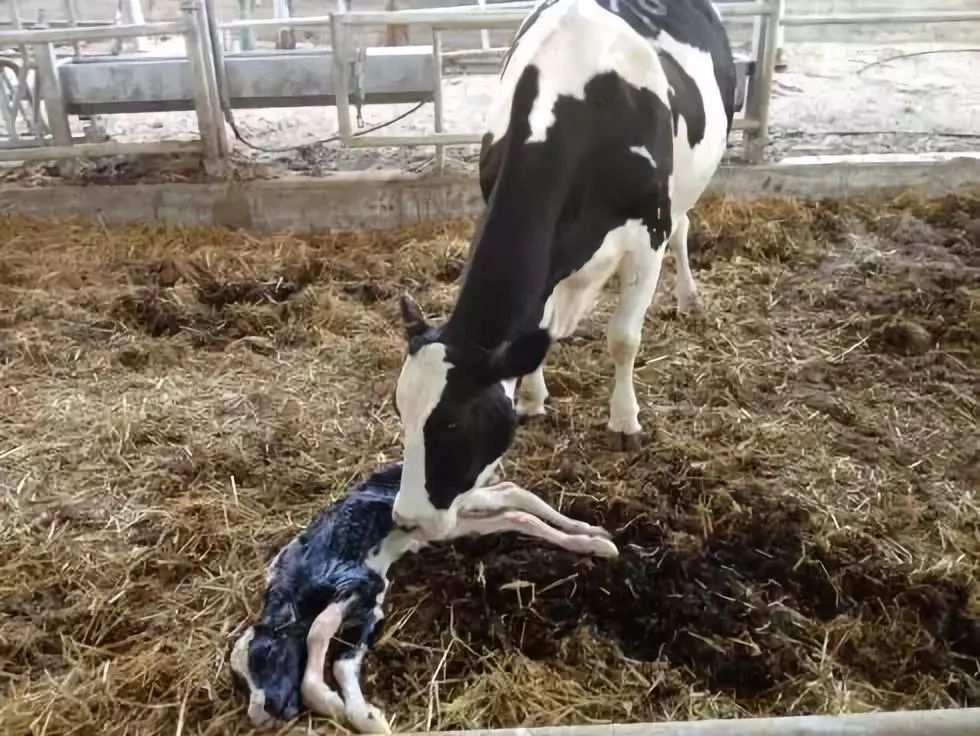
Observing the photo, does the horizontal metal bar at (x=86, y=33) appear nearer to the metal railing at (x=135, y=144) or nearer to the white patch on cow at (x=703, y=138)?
the metal railing at (x=135, y=144)

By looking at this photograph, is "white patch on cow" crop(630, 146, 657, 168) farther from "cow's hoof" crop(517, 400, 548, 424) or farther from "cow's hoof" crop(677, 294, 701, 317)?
"cow's hoof" crop(677, 294, 701, 317)

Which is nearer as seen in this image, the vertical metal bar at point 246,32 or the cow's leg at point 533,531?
the cow's leg at point 533,531

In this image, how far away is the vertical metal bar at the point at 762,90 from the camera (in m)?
5.23

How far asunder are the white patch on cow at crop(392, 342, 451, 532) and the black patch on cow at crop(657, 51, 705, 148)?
4.29ft

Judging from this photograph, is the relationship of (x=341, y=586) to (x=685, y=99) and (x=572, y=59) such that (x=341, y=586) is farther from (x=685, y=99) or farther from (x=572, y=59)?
(x=685, y=99)

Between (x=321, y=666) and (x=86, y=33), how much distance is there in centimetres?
396

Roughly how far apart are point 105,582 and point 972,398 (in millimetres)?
3111


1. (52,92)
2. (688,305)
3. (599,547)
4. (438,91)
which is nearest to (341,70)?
(438,91)

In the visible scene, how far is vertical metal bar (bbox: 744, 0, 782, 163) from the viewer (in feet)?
17.2

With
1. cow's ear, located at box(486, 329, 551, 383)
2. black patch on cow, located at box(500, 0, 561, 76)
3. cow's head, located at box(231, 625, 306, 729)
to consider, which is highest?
black patch on cow, located at box(500, 0, 561, 76)

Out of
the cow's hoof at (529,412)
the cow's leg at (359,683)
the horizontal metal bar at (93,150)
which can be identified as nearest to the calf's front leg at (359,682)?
the cow's leg at (359,683)

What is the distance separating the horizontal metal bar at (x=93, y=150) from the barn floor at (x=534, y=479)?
49 centimetres

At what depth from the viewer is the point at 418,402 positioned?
245cm

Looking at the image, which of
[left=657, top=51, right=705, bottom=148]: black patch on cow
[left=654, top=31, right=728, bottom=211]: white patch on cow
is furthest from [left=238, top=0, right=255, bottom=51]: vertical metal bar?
[left=657, top=51, right=705, bottom=148]: black patch on cow
